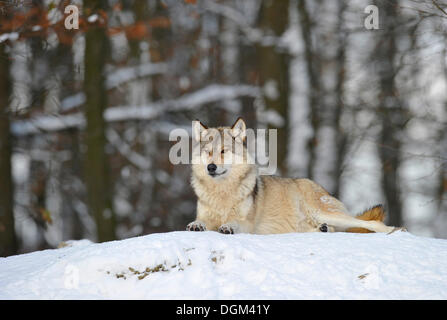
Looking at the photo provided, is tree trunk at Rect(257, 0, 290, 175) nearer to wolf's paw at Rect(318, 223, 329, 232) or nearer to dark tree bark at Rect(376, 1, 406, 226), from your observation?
dark tree bark at Rect(376, 1, 406, 226)

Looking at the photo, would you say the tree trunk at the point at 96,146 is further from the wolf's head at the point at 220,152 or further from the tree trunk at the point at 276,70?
the wolf's head at the point at 220,152

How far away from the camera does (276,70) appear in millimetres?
10516

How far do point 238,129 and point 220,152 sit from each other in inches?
19.5

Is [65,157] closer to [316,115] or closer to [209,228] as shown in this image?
[316,115]

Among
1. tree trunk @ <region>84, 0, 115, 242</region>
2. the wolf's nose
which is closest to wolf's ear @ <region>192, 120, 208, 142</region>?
the wolf's nose

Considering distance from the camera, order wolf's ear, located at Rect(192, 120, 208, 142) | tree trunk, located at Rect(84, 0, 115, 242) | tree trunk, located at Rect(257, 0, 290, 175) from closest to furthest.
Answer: wolf's ear, located at Rect(192, 120, 208, 142), tree trunk, located at Rect(257, 0, 290, 175), tree trunk, located at Rect(84, 0, 115, 242)

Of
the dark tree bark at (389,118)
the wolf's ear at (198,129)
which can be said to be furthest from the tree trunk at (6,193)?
the dark tree bark at (389,118)

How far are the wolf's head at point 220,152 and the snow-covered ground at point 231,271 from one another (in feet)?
6.26

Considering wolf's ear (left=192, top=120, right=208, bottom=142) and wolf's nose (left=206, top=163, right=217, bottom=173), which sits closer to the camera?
wolf's nose (left=206, top=163, right=217, bottom=173)

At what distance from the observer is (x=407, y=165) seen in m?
15.2

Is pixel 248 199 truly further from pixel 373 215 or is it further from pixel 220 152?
pixel 373 215

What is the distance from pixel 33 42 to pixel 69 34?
217 centimetres

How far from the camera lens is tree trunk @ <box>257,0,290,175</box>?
10.4 metres

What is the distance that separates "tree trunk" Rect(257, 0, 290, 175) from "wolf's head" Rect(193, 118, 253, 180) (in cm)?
332
